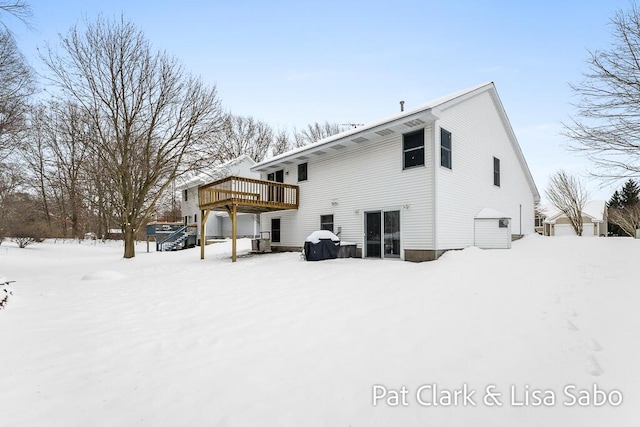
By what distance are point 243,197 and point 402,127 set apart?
7293 millimetres

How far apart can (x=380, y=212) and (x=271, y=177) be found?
8.05 metres

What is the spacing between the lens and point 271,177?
17.5 meters

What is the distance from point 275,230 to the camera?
16.5 m

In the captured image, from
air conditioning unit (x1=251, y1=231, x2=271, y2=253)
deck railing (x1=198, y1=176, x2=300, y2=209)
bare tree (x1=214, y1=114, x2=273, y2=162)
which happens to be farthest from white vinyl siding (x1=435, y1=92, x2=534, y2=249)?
bare tree (x1=214, y1=114, x2=273, y2=162)

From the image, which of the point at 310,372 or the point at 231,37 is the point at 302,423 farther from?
the point at 231,37

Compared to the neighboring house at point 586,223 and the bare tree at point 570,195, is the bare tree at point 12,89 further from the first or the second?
the neighboring house at point 586,223

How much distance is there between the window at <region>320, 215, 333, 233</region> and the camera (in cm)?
1340

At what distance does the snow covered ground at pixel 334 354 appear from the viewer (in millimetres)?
2582

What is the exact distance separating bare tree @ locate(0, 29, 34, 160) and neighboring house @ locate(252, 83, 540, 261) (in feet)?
31.8

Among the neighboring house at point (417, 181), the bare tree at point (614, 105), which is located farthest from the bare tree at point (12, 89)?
the bare tree at point (614, 105)

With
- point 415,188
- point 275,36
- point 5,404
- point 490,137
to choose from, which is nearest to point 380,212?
point 415,188

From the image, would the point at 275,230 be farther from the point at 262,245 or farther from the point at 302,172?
the point at 302,172

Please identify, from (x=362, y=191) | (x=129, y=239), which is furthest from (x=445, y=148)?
(x=129, y=239)

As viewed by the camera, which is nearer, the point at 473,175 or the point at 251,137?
the point at 473,175
